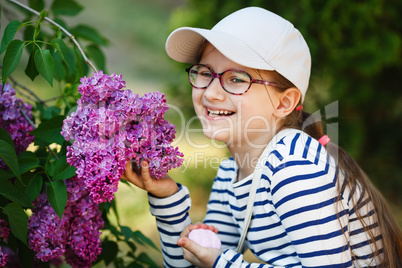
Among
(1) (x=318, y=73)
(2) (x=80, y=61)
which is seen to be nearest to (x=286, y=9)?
(1) (x=318, y=73)

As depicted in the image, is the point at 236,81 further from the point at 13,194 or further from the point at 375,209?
the point at 13,194

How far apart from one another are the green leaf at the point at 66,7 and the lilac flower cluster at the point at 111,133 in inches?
27.5

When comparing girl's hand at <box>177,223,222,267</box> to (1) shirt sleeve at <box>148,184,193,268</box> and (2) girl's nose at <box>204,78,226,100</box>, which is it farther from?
(2) girl's nose at <box>204,78,226,100</box>

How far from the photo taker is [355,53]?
3.31 metres

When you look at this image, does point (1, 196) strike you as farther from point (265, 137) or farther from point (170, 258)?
point (265, 137)

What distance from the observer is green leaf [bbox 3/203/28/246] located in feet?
4.17

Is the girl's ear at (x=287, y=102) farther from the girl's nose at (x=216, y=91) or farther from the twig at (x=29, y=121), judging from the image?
the twig at (x=29, y=121)

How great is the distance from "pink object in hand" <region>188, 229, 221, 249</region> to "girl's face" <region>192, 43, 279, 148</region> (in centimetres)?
35

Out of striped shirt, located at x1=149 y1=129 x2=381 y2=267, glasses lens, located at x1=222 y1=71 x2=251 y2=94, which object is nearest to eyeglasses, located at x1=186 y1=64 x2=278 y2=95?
glasses lens, located at x1=222 y1=71 x2=251 y2=94

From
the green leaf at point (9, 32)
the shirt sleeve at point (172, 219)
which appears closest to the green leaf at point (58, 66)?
the green leaf at point (9, 32)

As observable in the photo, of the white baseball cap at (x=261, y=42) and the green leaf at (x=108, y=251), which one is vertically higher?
the white baseball cap at (x=261, y=42)

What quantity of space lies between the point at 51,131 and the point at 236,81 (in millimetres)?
641

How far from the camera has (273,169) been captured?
1.50 m

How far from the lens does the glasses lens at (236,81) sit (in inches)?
60.8
